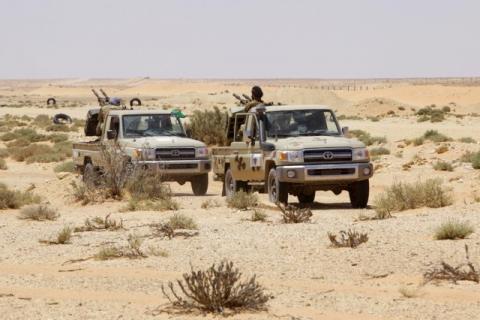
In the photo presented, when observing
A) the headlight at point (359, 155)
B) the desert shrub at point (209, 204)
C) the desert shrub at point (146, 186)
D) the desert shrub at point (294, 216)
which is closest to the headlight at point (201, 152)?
the desert shrub at point (146, 186)

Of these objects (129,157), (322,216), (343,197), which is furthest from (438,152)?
(322,216)

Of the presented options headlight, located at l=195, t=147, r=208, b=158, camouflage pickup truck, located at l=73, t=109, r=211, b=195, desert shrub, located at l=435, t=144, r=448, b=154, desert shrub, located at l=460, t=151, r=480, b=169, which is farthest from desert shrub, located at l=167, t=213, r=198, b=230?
desert shrub, located at l=435, t=144, r=448, b=154

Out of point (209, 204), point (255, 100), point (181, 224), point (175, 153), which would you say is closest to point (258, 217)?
point (181, 224)

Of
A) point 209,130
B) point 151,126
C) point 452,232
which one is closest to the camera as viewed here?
point 452,232

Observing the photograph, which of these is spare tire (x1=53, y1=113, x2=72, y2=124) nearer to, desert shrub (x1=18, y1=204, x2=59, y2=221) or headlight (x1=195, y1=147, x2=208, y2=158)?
headlight (x1=195, y1=147, x2=208, y2=158)

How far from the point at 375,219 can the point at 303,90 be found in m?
85.9

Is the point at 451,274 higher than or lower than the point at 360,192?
higher

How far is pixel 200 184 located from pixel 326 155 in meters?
6.04

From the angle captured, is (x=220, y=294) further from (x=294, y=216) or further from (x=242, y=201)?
(x=242, y=201)

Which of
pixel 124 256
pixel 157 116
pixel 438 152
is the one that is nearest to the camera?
pixel 124 256

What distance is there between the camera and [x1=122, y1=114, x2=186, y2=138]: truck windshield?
2369cm

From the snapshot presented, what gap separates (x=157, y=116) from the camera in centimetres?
2409

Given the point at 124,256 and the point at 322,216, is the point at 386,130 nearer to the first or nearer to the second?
the point at 322,216

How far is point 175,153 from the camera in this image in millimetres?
22969
